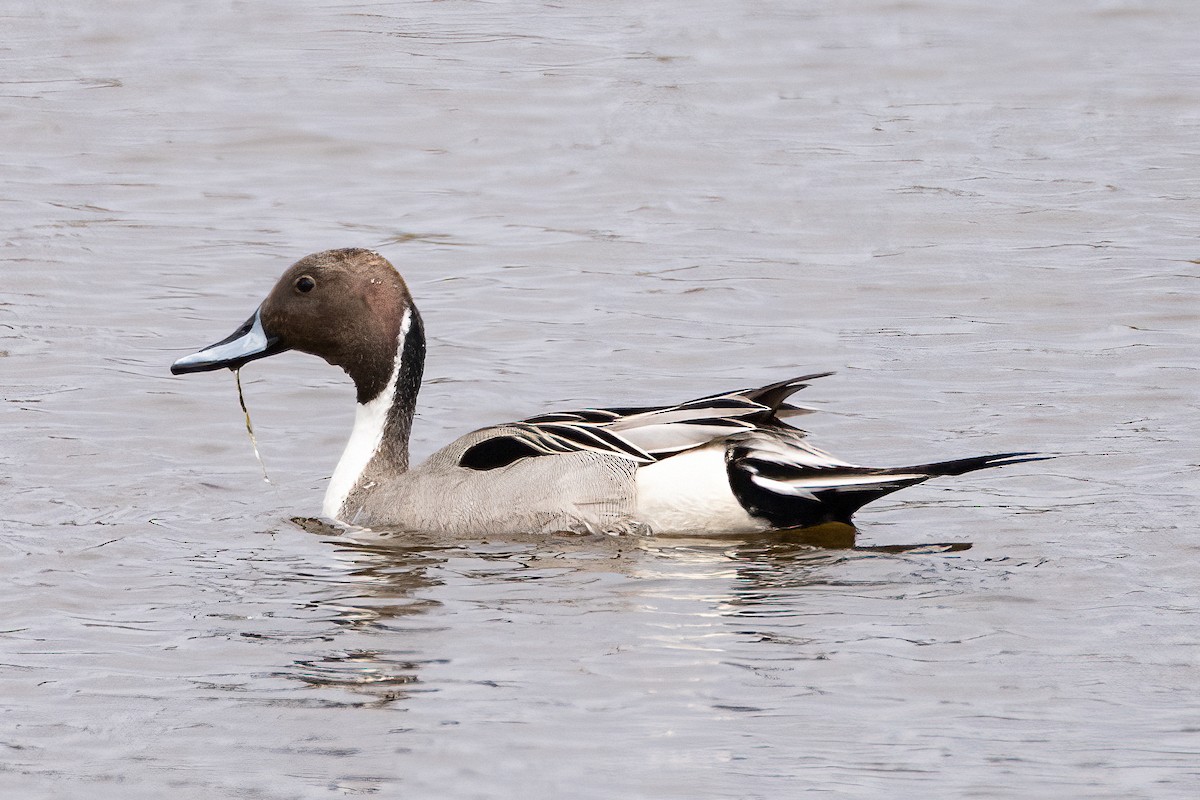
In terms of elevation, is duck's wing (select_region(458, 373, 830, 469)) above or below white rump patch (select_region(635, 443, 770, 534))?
above

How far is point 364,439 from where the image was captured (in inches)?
326

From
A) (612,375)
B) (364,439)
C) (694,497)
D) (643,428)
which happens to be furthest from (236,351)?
(612,375)

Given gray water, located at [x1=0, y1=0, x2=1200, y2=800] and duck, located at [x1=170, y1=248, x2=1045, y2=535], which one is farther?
duck, located at [x1=170, y1=248, x2=1045, y2=535]

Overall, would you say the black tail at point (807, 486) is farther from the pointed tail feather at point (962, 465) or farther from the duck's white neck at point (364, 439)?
the duck's white neck at point (364, 439)

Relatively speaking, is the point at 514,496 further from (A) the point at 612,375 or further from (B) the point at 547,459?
(A) the point at 612,375

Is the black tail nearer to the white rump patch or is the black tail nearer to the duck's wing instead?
the white rump patch

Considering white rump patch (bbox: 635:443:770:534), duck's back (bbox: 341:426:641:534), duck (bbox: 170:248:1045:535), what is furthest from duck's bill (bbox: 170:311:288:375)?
white rump patch (bbox: 635:443:770:534)

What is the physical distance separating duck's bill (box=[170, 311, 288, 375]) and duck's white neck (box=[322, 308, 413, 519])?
44cm

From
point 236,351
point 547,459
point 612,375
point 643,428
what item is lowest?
point 612,375

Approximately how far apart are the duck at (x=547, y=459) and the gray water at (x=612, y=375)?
0.50 ft

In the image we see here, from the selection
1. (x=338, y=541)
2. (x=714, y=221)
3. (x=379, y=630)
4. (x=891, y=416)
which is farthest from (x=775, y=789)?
(x=714, y=221)

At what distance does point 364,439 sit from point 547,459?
94 centimetres

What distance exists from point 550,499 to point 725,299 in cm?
377

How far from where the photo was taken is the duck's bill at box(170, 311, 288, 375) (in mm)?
8055
